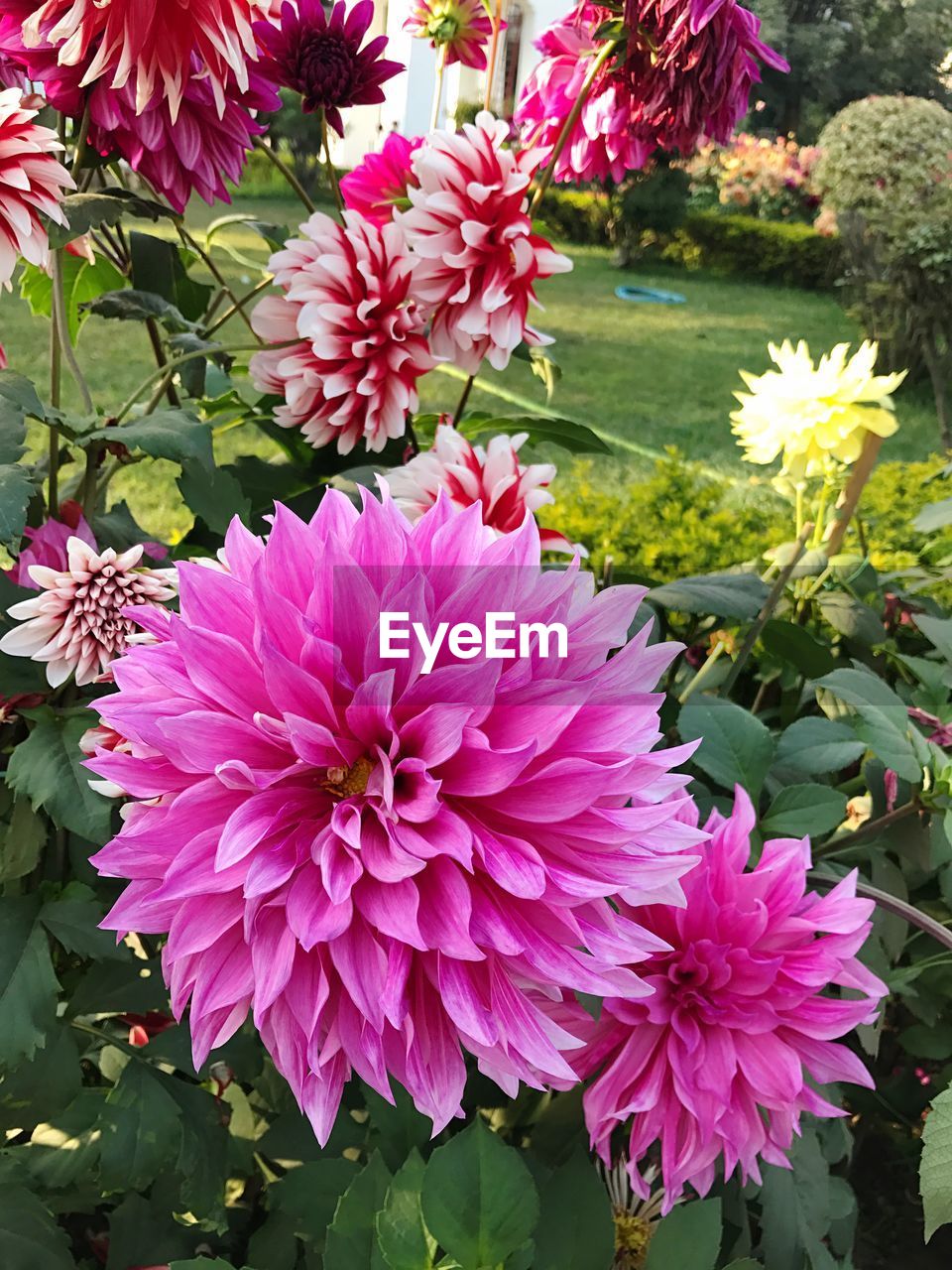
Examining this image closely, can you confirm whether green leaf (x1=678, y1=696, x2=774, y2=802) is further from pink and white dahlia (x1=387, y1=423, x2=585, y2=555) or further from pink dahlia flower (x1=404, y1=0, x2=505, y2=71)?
pink dahlia flower (x1=404, y1=0, x2=505, y2=71)

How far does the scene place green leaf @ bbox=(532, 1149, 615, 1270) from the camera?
526 millimetres

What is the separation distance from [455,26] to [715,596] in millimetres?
515

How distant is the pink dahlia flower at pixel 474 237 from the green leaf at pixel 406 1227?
1.61 ft

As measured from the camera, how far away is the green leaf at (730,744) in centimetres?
69

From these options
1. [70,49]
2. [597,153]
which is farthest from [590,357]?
[70,49]

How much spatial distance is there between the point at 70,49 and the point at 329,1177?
2.08ft

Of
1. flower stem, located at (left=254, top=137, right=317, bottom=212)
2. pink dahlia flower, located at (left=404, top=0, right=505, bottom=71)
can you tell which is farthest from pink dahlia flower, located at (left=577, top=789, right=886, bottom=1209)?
pink dahlia flower, located at (left=404, top=0, right=505, bottom=71)

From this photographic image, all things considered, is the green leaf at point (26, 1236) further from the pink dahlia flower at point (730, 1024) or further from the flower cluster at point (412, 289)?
the flower cluster at point (412, 289)

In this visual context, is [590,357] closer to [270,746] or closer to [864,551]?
[864,551]

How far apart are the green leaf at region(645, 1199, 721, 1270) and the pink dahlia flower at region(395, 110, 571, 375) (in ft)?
1.67

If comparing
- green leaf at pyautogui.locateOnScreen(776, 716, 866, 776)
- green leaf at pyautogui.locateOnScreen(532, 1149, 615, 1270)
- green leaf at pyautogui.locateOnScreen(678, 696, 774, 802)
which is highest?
green leaf at pyautogui.locateOnScreen(678, 696, 774, 802)

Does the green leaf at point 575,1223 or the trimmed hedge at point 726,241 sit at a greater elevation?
the green leaf at point 575,1223

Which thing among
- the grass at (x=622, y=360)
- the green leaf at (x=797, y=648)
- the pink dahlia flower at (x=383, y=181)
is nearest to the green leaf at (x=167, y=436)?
the pink dahlia flower at (x=383, y=181)

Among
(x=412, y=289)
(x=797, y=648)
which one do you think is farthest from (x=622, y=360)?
(x=412, y=289)
